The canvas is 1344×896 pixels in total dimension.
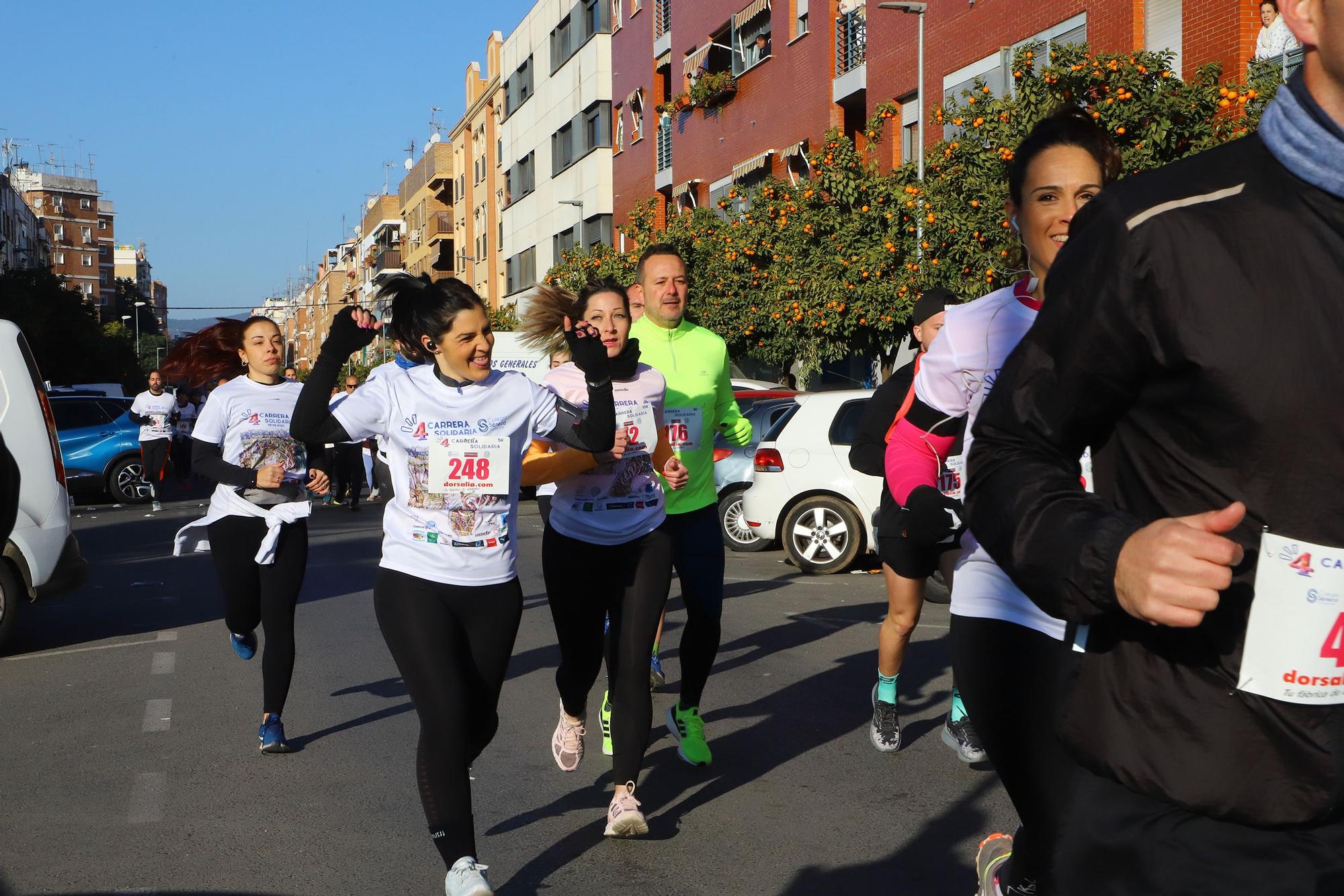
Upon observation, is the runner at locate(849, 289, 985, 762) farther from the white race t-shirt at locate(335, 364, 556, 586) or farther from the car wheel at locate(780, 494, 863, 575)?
the car wheel at locate(780, 494, 863, 575)

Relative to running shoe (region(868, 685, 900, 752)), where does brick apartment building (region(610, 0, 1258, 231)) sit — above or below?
above

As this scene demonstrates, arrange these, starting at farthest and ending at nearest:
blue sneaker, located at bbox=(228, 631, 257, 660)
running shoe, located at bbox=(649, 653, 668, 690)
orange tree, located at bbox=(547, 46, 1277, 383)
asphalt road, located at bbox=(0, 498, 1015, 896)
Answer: orange tree, located at bbox=(547, 46, 1277, 383), running shoe, located at bbox=(649, 653, 668, 690), blue sneaker, located at bbox=(228, 631, 257, 660), asphalt road, located at bbox=(0, 498, 1015, 896)

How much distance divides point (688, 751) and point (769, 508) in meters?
7.85

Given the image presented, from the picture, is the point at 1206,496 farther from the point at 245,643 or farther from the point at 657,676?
the point at 657,676

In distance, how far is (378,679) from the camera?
27.2 ft

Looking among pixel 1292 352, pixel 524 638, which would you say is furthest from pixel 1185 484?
pixel 524 638

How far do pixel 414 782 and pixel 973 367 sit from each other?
10.9 feet

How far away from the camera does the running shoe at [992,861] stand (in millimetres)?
3207

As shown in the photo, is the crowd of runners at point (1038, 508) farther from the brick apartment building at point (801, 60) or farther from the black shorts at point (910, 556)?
the brick apartment building at point (801, 60)

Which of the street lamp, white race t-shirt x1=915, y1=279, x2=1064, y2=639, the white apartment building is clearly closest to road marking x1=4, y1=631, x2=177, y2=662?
white race t-shirt x1=915, y1=279, x2=1064, y2=639

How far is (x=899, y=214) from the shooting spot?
20.6 m

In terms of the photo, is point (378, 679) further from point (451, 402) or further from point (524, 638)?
point (451, 402)

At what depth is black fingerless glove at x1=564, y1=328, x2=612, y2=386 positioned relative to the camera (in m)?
5.02

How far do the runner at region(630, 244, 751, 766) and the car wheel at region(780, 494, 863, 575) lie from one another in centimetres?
696
